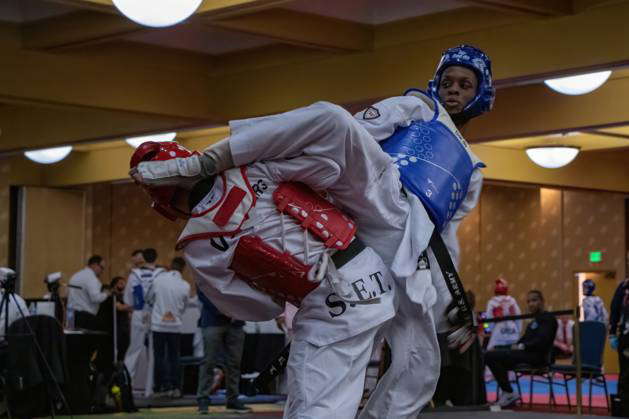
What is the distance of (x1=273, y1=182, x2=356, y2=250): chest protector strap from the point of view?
3066 mm

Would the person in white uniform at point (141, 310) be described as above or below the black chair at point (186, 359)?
above

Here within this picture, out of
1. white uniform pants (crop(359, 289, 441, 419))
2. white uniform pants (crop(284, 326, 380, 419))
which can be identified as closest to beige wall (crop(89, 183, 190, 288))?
white uniform pants (crop(359, 289, 441, 419))

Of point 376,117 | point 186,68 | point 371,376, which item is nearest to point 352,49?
point 186,68

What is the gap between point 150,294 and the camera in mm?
12258

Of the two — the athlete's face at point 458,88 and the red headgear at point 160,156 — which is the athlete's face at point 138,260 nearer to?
the athlete's face at point 458,88

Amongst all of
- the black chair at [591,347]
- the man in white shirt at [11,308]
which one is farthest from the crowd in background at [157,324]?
the black chair at [591,347]

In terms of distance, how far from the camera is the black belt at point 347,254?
3.18 meters

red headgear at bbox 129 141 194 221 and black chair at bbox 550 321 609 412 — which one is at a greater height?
red headgear at bbox 129 141 194 221

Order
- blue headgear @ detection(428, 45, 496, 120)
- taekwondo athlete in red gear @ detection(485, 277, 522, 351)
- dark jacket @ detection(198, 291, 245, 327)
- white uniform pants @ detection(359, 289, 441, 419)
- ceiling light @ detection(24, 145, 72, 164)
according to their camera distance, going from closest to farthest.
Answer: white uniform pants @ detection(359, 289, 441, 419)
blue headgear @ detection(428, 45, 496, 120)
dark jacket @ detection(198, 291, 245, 327)
taekwondo athlete in red gear @ detection(485, 277, 522, 351)
ceiling light @ detection(24, 145, 72, 164)

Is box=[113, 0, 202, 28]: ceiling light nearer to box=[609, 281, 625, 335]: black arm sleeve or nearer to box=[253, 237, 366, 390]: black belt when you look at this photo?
box=[253, 237, 366, 390]: black belt

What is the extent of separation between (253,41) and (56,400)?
3.70m

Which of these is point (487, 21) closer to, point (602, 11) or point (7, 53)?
point (602, 11)

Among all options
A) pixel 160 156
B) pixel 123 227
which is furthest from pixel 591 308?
pixel 160 156

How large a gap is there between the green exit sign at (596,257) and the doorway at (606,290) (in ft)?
0.91
